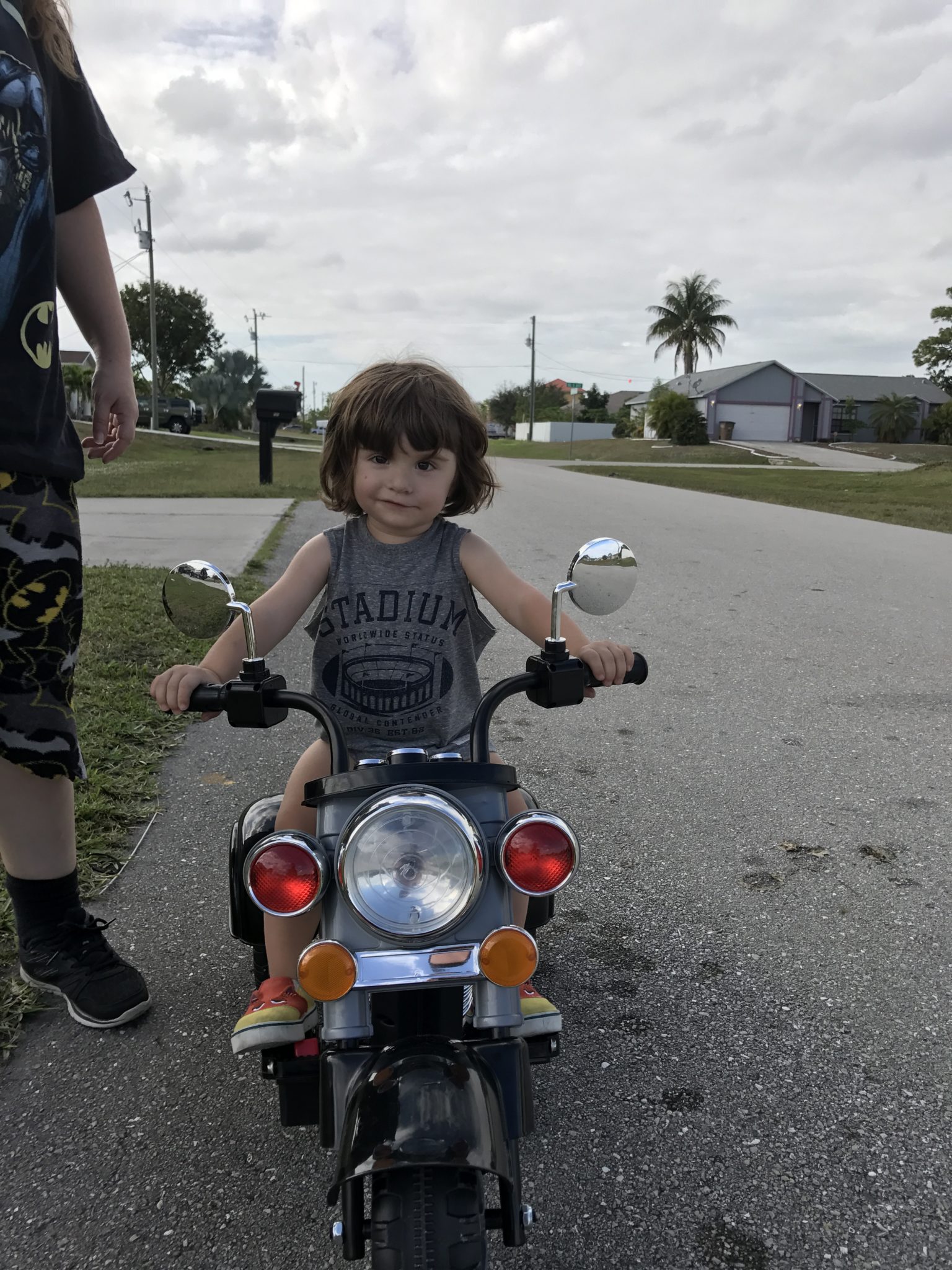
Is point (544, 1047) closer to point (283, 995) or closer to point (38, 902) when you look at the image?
point (283, 995)

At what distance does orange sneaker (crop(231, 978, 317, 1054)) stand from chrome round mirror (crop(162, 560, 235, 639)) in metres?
0.66

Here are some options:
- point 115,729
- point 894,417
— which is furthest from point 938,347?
point 115,729

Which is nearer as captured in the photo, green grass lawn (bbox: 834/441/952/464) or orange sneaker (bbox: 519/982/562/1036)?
orange sneaker (bbox: 519/982/562/1036)

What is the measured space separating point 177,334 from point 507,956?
233 ft

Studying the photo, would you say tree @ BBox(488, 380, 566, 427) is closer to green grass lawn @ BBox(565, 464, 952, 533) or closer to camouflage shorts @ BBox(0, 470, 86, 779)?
green grass lawn @ BBox(565, 464, 952, 533)

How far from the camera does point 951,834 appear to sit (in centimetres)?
311

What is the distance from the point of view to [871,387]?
64.6 metres

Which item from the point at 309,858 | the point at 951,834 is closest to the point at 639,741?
the point at 951,834

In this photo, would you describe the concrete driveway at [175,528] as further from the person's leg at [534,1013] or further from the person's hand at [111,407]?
the person's leg at [534,1013]

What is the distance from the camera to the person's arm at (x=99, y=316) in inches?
86.4

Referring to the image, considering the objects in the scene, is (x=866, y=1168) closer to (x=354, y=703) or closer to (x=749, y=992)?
(x=749, y=992)

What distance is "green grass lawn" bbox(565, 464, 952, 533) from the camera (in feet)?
45.7

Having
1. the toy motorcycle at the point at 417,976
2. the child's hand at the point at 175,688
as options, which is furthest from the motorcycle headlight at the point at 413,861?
the child's hand at the point at 175,688

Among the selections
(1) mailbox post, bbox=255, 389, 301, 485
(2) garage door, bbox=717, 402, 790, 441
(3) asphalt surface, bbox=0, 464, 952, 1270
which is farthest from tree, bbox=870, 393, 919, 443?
(3) asphalt surface, bbox=0, 464, 952, 1270
